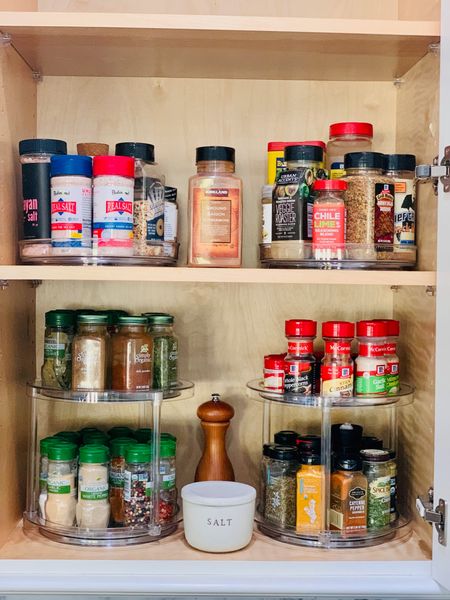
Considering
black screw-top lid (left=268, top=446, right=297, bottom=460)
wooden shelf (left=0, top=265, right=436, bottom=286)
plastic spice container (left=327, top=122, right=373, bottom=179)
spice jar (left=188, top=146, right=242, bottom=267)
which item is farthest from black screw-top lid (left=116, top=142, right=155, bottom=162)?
black screw-top lid (left=268, top=446, right=297, bottom=460)

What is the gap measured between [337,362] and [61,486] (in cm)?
53

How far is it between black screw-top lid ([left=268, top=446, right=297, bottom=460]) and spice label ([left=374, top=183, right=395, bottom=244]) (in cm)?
40

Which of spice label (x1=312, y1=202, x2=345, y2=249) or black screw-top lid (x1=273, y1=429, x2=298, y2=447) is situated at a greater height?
spice label (x1=312, y1=202, x2=345, y2=249)

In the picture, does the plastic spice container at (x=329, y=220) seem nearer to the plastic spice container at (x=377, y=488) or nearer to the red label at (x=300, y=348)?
the red label at (x=300, y=348)

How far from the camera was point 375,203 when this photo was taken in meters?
1.44

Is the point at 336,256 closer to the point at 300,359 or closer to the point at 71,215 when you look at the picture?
the point at 300,359

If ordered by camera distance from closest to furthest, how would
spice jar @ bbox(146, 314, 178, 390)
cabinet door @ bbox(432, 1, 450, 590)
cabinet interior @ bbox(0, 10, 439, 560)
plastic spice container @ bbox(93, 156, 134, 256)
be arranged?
cabinet door @ bbox(432, 1, 450, 590)
plastic spice container @ bbox(93, 156, 134, 256)
spice jar @ bbox(146, 314, 178, 390)
cabinet interior @ bbox(0, 10, 439, 560)

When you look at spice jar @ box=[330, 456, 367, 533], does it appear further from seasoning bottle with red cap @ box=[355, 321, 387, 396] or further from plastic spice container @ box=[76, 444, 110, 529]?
plastic spice container @ box=[76, 444, 110, 529]

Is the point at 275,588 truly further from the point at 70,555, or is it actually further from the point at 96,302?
the point at 96,302

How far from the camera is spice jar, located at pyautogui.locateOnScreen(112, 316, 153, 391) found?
1.45 meters

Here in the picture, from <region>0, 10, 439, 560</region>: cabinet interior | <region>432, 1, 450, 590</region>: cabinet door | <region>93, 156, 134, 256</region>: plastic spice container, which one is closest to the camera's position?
<region>432, 1, 450, 590</region>: cabinet door

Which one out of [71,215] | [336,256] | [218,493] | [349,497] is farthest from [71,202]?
[349,497]

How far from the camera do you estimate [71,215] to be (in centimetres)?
139

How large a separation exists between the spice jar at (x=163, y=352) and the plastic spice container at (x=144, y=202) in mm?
137
